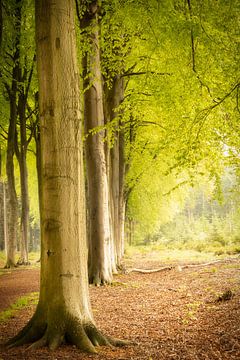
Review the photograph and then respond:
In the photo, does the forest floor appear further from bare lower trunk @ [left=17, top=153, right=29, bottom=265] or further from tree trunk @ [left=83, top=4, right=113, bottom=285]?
bare lower trunk @ [left=17, top=153, right=29, bottom=265]

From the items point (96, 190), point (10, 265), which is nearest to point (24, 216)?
point (10, 265)

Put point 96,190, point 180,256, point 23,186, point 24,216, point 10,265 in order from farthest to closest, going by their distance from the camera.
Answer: point 180,256 → point 24,216 → point 23,186 → point 10,265 → point 96,190

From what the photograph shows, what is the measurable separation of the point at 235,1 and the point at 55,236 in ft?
15.8

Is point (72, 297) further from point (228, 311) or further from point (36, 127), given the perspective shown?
point (36, 127)

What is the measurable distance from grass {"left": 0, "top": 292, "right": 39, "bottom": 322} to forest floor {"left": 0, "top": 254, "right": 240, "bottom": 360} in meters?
0.12

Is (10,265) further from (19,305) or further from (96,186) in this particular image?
(19,305)

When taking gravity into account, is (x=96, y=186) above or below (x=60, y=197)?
above

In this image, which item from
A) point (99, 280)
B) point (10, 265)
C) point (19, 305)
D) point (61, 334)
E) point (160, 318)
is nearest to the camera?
point (61, 334)

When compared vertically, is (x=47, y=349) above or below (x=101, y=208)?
below

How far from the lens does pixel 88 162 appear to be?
34.7ft

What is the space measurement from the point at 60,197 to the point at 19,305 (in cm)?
418

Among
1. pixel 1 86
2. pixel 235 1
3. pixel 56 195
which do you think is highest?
pixel 1 86

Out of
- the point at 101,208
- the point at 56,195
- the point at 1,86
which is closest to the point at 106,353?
the point at 56,195

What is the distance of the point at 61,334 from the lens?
Result: 14.2 feet
